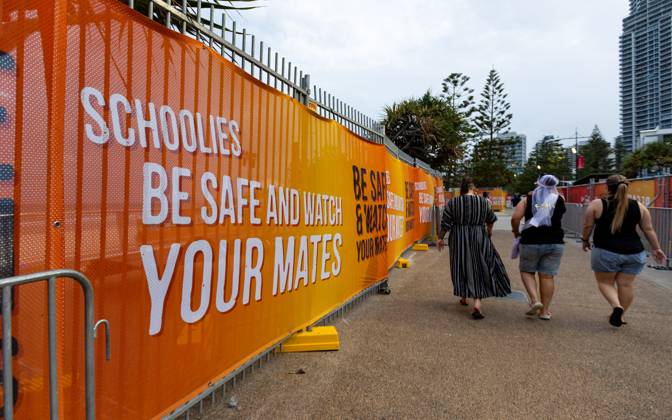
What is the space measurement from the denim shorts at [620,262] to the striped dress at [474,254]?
1.03 meters

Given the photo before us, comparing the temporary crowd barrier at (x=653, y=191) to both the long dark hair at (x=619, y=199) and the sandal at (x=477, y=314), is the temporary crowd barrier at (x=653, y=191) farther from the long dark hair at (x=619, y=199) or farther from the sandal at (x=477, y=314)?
the sandal at (x=477, y=314)

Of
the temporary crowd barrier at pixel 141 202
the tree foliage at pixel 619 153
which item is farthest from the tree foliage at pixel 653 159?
the temporary crowd barrier at pixel 141 202

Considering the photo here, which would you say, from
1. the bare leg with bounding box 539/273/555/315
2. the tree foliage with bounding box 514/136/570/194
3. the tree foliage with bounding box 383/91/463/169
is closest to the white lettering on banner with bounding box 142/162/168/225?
the bare leg with bounding box 539/273/555/315

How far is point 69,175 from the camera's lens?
5.68 feet

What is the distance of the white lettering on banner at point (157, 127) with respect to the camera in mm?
1853

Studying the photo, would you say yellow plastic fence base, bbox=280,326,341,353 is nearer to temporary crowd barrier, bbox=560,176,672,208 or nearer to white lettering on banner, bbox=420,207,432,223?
white lettering on banner, bbox=420,207,432,223

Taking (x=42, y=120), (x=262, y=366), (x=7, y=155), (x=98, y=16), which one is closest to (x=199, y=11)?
(x=98, y=16)

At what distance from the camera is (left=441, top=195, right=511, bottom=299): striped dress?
5328 mm

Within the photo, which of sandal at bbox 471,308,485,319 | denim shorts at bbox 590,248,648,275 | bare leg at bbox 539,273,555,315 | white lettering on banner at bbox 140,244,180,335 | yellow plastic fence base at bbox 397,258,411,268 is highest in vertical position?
white lettering on banner at bbox 140,244,180,335

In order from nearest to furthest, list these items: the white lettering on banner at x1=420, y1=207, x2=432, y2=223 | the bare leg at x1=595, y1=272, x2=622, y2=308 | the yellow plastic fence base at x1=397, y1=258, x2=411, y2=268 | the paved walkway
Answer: the paved walkway → the bare leg at x1=595, y1=272, x2=622, y2=308 → the yellow plastic fence base at x1=397, y1=258, x2=411, y2=268 → the white lettering on banner at x1=420, y1=207, x2=432, y2=223

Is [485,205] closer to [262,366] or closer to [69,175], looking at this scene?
[262,366]

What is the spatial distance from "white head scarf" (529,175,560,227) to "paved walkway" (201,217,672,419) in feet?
3.85

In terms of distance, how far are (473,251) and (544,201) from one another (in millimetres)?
1005

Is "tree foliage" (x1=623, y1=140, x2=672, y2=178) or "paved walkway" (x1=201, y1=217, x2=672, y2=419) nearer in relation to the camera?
"paved walkway" (x1=201, y1=217, x2=672, y2=419)
